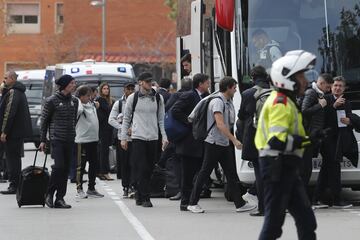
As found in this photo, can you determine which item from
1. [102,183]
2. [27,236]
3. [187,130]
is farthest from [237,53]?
[102,183]

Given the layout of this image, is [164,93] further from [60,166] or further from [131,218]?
[131,218]

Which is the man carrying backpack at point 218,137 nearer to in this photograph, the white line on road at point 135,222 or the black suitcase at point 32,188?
the white line on road at point 135,222

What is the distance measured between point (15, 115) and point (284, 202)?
9.51 m

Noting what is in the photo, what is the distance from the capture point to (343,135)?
15.2 m

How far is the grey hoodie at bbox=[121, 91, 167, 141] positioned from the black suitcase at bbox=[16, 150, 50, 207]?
1339 mm

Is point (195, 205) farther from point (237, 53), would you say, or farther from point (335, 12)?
point (335, 12)

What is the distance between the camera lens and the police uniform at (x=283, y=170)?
909 centimetres

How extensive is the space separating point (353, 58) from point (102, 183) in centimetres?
717

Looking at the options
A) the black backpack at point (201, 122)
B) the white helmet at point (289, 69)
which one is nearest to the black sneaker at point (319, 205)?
the black backpack at point (201, 122)

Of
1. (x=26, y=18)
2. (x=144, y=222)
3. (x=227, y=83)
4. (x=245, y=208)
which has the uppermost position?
(x=26, y=18)

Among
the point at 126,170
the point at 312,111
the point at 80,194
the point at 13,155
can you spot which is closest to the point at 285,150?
the point at 312,111

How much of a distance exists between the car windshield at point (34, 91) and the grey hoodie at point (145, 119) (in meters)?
19.9

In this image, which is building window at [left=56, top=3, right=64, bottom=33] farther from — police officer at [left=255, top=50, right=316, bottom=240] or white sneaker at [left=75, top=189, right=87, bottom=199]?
police officer at [left=255, top=50, right=316, bottom=240]

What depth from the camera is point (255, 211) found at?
14711 mm
